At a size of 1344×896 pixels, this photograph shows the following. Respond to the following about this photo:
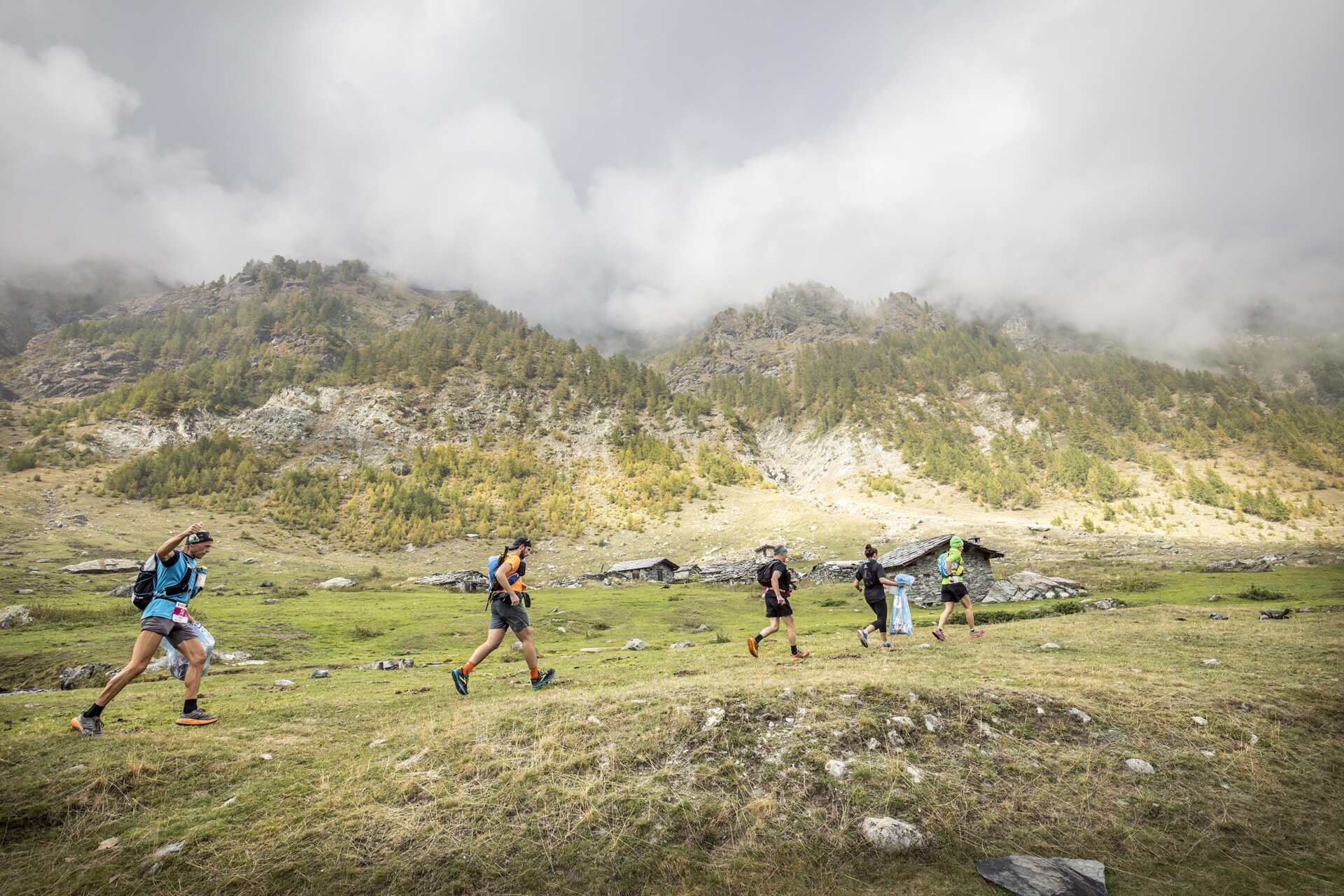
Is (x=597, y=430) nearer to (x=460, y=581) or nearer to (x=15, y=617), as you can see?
(x=460, y=581)

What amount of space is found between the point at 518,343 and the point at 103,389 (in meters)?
127

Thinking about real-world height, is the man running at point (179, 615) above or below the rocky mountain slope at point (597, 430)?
below

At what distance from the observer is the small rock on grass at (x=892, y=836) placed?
18.2ft

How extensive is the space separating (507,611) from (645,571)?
53.8 m

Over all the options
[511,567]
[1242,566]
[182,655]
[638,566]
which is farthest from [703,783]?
[1242,566]

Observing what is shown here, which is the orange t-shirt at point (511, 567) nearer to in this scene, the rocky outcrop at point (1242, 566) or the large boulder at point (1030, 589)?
the large boulder at point (1030, 589)

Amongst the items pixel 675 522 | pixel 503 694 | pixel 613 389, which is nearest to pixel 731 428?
pixel 613 389

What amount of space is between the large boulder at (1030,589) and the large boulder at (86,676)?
144 ft

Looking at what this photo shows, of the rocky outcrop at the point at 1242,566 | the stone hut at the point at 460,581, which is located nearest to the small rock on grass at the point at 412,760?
the stone hut at the point at 460,581

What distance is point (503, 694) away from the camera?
39.2 feet

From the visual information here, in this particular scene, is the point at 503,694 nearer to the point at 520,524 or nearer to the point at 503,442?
the point at 520,524

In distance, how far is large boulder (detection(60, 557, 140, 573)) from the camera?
150 feet

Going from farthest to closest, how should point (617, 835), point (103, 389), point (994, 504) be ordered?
1. point (103, 389)
2. point (994, 504)
3. point (617, 835)

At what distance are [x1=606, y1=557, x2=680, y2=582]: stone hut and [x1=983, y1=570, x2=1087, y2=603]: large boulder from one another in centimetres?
3576
